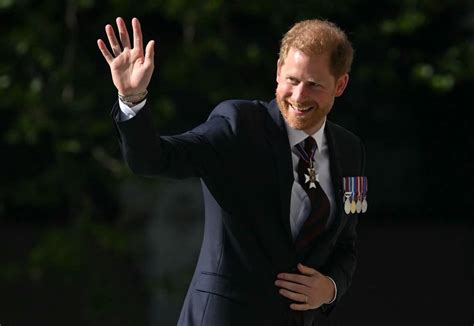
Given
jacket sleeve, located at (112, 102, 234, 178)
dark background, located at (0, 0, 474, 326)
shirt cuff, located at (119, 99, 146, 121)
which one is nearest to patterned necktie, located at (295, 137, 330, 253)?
jacket sleeve, located at (112, 102, 234, 178)

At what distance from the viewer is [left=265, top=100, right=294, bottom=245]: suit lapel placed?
2619mm

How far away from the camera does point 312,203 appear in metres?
2.68

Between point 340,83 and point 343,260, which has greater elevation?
point 340,83

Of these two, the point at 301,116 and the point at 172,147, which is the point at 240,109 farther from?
the point at 172,147

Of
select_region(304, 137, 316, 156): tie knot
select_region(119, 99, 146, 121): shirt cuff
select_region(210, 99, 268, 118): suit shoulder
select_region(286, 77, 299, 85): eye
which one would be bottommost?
select_region(304, 137, 316, 156): tie knot

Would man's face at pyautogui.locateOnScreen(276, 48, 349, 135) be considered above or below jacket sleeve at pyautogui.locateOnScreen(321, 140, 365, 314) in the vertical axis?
above

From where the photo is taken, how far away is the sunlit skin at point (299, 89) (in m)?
2.53

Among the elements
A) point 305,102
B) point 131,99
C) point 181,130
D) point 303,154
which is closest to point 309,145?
point 303,154

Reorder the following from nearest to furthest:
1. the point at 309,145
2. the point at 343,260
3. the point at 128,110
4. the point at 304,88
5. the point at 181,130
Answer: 1. the point at 128,110
2. the point at 304,88
3. the point at 309,145
4. the point at 343,260
5. the point at 181,130

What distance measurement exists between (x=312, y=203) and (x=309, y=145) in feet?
0.56

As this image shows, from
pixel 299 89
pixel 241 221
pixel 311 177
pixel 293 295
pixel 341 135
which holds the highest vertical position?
pixel 299 89

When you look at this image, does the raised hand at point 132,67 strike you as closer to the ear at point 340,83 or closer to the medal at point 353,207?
the ear at point 340,83

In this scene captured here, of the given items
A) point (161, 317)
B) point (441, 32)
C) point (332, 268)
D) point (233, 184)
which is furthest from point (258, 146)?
point (441, 32)

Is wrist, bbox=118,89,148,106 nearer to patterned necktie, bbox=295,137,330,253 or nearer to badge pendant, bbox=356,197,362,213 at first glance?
patterned necktie, bbox=295,137,330,253
